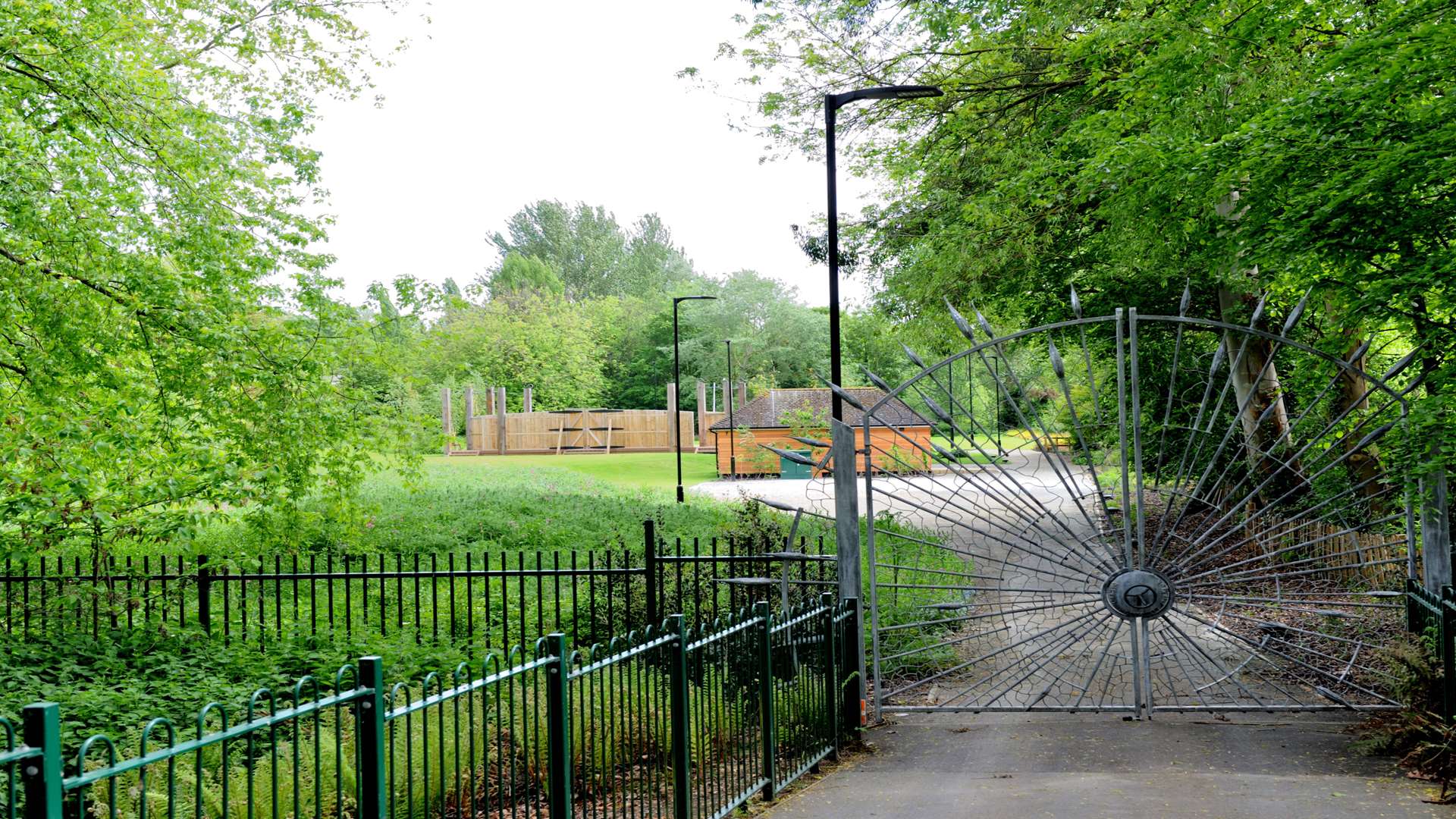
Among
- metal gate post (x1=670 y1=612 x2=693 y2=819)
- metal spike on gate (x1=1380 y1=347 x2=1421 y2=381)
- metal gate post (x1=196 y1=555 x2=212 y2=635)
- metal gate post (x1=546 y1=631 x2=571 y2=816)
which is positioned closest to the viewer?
metal gate post (x1=546 y1=631 x2=571 y2=816)

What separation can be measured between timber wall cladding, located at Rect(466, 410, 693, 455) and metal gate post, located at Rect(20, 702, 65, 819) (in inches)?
2145

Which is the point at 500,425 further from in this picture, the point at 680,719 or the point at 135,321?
the point at 680,719

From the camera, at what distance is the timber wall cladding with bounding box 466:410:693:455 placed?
5738cm

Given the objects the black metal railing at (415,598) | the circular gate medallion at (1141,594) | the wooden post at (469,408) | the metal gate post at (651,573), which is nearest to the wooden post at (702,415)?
the wooden post at (469,408)

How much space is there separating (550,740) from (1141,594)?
19.3 ft

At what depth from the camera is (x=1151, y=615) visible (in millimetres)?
9367

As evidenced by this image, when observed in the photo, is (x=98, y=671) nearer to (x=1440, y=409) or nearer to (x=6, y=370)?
(x=6, y=370)

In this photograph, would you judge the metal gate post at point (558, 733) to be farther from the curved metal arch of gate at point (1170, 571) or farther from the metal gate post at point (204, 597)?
the metal gate post at point (204, 597)

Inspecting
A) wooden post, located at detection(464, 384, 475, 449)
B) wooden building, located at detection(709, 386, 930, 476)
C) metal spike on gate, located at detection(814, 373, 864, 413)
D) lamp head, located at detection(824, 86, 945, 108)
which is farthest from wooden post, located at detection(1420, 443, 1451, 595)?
wooden post, located at detection(464, 384, 475, 449)

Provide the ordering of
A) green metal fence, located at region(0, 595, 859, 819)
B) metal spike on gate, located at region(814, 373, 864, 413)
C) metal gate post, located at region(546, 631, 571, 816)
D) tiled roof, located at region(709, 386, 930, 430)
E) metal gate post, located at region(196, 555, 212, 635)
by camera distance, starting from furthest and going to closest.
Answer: tiled roof, located at region(709, 386, 930, 430) < metal gate post, located at region(196, 555, 212, 635) < metal spike on gate, located at region(814, 373, 864, 413) < metal gate post, located at region(546, 631, 571, 816) < green metal fence, located at region(0, 595, 859, 819)

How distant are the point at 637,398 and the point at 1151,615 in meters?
65.7

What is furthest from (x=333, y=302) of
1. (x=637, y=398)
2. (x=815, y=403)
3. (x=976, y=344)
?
(x=637, y=398)

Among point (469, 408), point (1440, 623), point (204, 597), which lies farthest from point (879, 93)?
point (469, 408)

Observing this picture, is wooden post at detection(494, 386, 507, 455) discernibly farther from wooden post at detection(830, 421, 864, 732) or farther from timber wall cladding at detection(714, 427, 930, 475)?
wooden post at detection(830, 421, 864, 732)
